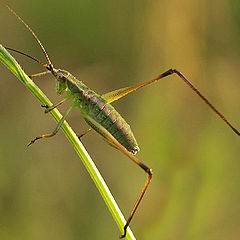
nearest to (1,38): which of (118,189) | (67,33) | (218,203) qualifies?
(67,33)

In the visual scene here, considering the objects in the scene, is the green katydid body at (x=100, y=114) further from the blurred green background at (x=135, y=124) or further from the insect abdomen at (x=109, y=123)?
the blurred green background at (x=135, y=124)

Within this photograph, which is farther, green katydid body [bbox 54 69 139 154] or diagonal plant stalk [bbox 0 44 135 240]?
green katydid body [bbox 54 69 139 154]

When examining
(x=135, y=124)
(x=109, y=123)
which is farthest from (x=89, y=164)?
(x=135, y=124)

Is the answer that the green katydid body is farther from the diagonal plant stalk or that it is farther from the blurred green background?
the blurred green background

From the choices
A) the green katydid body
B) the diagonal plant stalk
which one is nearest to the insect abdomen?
the green katydid body

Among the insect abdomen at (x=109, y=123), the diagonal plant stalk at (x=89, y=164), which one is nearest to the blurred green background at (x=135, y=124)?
the insect abdomen at (x=109, y=123)

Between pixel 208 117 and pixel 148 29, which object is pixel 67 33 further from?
pixel 208 117

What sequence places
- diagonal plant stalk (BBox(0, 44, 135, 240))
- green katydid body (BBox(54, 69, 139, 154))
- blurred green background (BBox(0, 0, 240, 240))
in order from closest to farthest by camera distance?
1. diagonal plant stalk (BBox(0, 44, 135, 240))
2. green katydid body (BBox(54, 69, 139, 154))
3. blurred green background (BBox(0, 0, 240, 240))
